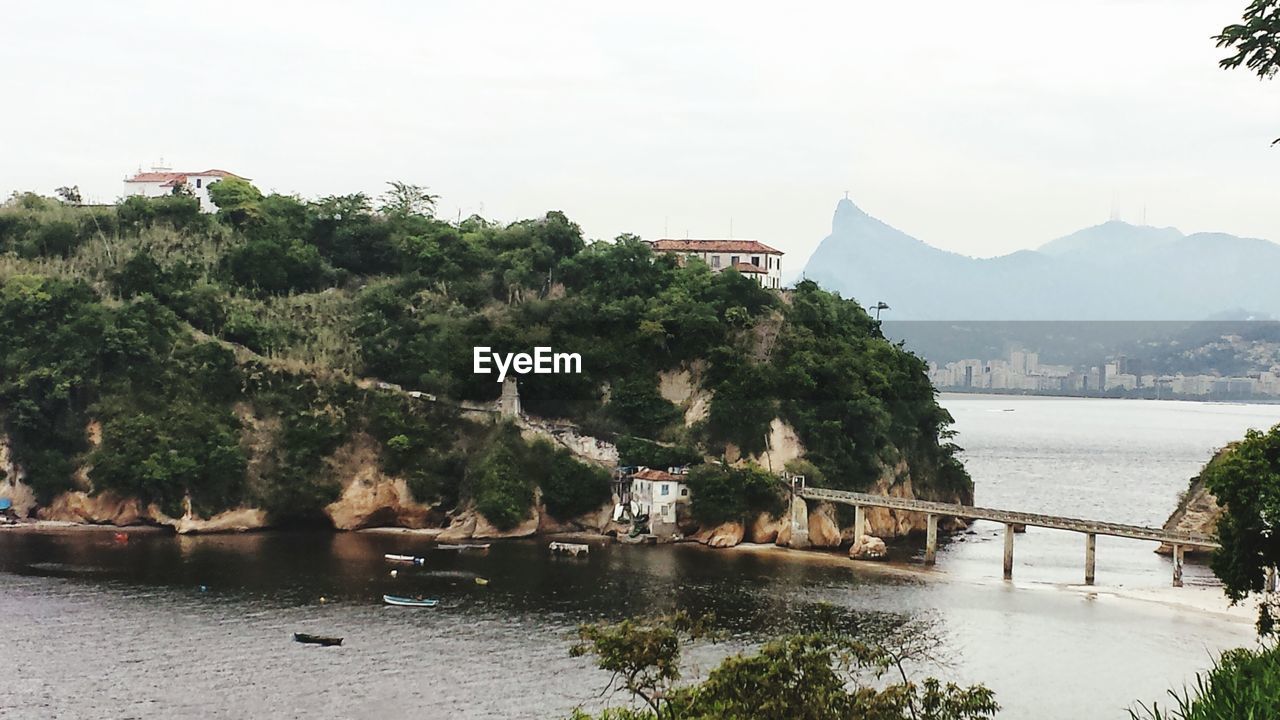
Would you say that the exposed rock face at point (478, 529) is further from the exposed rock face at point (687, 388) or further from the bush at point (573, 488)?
the exposed rock face at point (687, 388)

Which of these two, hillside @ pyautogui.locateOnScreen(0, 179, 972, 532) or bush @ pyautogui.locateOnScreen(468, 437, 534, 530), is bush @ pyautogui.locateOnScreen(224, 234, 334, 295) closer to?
hillside @ pyautogui.locateOnScreen(0, 179, 972, 532)

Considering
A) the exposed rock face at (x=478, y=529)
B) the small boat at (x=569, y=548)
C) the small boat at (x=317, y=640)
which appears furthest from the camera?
the exposed rock face at (x=478, y=529)

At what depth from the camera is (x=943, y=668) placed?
53375mm

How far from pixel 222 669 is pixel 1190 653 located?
38.0 metres

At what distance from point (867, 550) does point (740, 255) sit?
37237 millimetres

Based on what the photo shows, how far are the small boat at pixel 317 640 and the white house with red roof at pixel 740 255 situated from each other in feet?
192

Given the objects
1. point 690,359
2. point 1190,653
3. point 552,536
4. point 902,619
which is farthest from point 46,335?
point 1190,653

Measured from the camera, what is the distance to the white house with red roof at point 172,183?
120375 mm

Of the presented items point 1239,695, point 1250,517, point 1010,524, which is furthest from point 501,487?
point 1239,695

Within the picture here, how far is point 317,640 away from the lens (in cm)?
5622

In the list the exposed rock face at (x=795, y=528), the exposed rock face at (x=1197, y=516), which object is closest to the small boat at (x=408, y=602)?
the exposed rock face at (x=795, y=528)

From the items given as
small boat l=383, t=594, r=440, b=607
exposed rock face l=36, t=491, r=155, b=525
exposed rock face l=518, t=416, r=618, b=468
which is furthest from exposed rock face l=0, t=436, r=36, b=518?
small boat l=383, t=594, r=440, b=607

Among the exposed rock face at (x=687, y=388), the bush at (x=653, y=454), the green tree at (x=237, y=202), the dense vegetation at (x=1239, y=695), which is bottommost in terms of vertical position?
the dense vegetation at (x=1239, y=695)

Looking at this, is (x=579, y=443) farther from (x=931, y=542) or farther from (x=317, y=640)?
(x=317, y=640)
